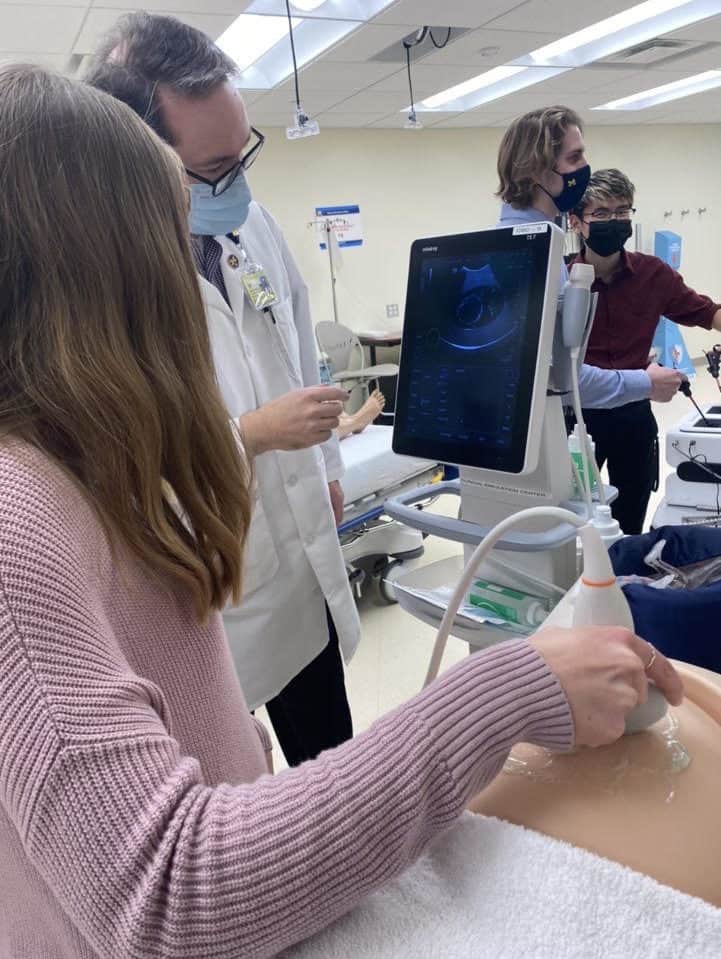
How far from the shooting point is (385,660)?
2.77 metres

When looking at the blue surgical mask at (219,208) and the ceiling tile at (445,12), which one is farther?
the ceiling tile at (445,12)

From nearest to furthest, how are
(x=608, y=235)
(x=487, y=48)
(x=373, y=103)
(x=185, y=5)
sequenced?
(x=608, y=235), (x=185, y=5), (x=487, y=48), (x=373, y=103)

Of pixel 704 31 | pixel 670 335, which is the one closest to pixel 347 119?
pixel 704 31

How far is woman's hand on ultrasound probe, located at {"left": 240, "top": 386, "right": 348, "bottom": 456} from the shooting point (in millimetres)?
1195

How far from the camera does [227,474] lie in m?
0.67

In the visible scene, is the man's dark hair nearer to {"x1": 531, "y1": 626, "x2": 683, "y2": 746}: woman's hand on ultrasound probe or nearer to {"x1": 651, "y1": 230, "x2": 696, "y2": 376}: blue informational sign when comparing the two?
{"x1": 531, "y1": 626, "x2": 683, "y2": 746}: woman's hand on ultrasound probe

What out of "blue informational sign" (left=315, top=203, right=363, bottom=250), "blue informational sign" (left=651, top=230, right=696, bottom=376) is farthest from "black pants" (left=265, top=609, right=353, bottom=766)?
"blue informational sign" (left=651, top=230, right=696, bottom=376)

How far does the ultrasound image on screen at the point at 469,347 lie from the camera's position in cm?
116

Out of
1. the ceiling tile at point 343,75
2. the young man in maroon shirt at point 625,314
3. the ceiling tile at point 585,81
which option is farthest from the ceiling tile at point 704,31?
the young man in maroon shirt at point 625,314

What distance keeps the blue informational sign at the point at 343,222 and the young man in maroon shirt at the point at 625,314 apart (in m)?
3.93

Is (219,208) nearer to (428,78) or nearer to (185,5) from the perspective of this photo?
(185,5)

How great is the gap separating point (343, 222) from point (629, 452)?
14.2 ft

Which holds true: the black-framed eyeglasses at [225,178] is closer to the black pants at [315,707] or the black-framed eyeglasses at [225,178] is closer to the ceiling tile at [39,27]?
the black pants at [315,707]

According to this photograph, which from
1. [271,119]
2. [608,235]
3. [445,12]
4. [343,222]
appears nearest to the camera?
[608,235]
